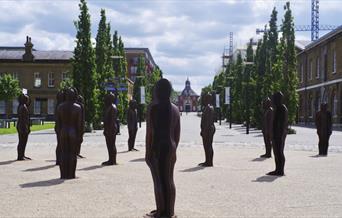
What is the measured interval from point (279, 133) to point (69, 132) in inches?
197

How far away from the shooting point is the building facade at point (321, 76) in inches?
1925

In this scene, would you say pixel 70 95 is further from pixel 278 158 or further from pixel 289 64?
pixel 289 64

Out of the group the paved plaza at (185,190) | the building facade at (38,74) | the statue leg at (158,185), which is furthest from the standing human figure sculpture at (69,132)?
the building facade at (38,74)

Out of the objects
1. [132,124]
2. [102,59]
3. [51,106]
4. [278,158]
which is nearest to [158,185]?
[278,158]

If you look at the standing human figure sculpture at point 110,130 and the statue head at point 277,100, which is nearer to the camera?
the statue head at point 277,100

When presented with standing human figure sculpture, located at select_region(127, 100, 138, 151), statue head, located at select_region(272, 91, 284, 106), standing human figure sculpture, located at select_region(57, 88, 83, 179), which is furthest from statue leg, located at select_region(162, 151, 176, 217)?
standing human figure sculpture, located at select_region(127, 100, 138, 151)

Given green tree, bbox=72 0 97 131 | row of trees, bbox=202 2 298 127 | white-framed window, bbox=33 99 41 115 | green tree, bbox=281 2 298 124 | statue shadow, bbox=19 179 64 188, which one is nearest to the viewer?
statue shadow, bbox=19 179 64 188

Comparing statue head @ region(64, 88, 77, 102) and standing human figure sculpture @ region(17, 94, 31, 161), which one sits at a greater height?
statue head @ region(64, 88, 77, 102)

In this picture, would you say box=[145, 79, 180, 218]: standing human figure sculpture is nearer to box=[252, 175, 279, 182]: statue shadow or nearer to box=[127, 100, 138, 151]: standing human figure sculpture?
box=[252, 175, 279, 182]: statue shadow

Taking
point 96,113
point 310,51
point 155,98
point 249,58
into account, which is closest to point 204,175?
point 155,98

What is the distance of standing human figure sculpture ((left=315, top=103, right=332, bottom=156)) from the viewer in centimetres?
1792

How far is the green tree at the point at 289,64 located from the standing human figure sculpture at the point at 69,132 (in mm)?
23002

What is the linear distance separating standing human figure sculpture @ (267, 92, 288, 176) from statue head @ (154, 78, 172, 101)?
5571 mm

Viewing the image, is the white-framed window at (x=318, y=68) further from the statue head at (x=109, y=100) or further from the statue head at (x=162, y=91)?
the statue head at (x=162, y=91)
